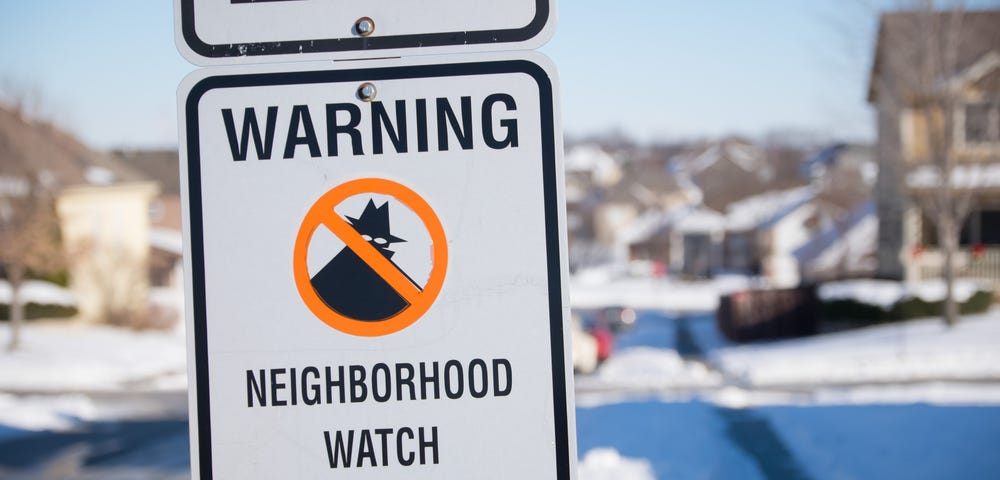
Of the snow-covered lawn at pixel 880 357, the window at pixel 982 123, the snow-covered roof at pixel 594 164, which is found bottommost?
the snow-covered lawn at pixel 880 357

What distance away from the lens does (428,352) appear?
5.64 ft

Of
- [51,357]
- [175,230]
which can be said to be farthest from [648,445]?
[175,230]

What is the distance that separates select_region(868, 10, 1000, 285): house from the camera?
21797 mm

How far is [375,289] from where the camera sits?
5.55ft

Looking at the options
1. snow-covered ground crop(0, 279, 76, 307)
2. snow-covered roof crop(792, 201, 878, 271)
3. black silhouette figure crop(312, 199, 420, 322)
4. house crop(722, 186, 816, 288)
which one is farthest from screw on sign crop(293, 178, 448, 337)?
house crop(722, 186, 816, 288)

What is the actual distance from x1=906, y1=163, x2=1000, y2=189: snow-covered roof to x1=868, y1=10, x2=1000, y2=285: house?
3cm

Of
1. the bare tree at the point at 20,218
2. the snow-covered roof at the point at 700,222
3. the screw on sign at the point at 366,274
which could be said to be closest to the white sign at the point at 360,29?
the screw on sign at the point at 366,274

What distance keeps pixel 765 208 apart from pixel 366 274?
50004 millimetres

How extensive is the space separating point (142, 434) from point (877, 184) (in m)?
22.9

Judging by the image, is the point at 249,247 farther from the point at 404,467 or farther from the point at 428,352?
the point at 404,467

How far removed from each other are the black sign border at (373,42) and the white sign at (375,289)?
45 mm

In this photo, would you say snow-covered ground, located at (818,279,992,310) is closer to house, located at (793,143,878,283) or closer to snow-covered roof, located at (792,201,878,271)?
house, located at (793,143,878,283)

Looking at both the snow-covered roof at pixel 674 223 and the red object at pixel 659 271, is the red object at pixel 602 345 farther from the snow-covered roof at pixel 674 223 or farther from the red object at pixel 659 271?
the red object at pixel 659 271

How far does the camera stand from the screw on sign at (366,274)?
1.69 m
